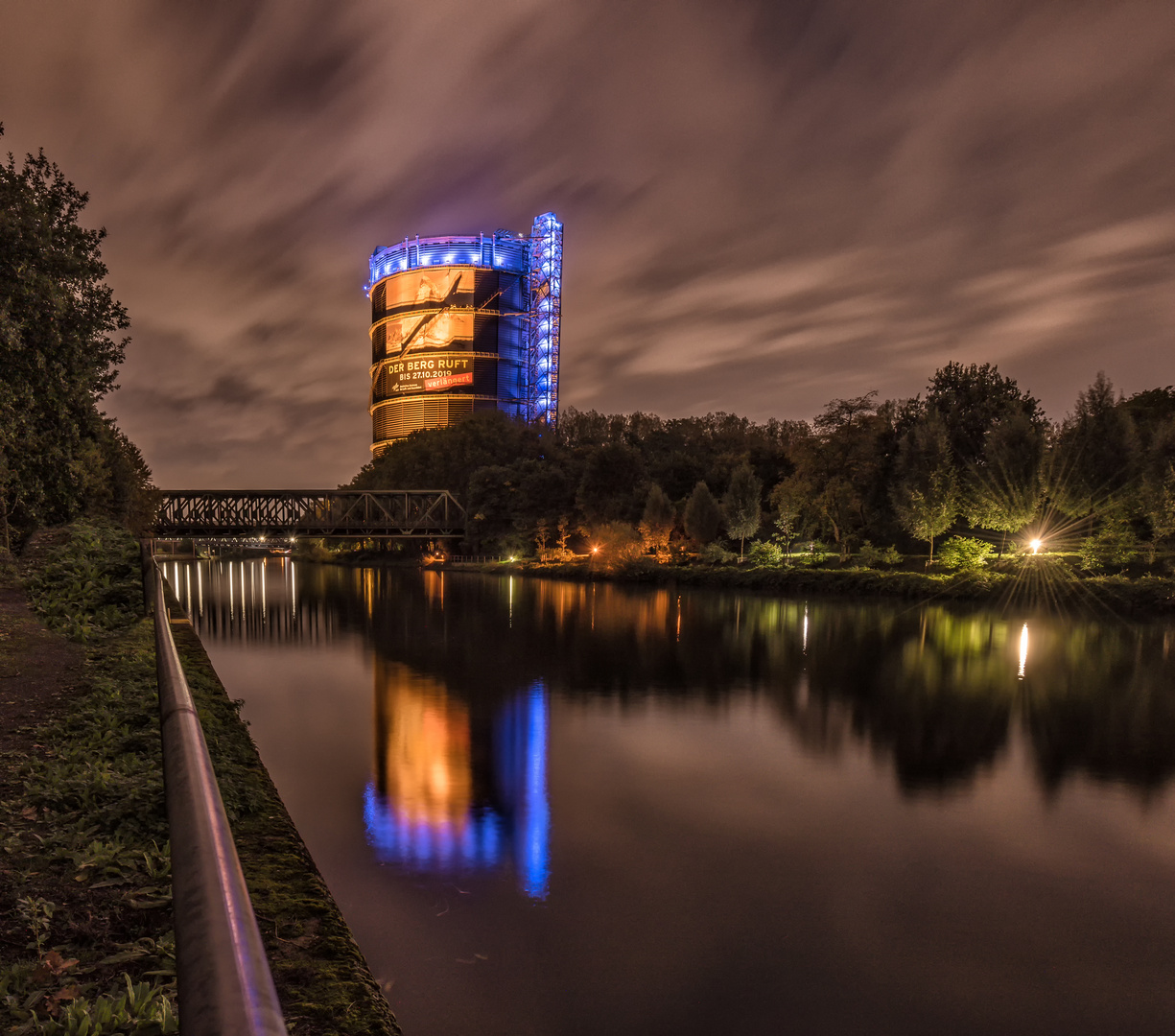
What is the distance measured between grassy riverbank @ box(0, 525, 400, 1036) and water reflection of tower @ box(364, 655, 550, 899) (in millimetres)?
2552

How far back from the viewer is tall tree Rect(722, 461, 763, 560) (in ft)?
205

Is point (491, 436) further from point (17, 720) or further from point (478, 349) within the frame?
point (17, 720)

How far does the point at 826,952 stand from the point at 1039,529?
2055 inches

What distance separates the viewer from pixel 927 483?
55750 mm

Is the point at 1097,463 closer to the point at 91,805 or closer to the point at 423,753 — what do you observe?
the point at 423,753

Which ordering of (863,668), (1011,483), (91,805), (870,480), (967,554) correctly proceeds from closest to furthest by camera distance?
(91,805) < (863,668) < (967,554) < (1011,483) < (870,480)

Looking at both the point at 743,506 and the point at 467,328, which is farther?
the point at 467,328

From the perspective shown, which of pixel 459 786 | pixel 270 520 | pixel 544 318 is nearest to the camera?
pixel 459 786

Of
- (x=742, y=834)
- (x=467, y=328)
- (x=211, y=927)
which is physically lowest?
(x=742, y=834)

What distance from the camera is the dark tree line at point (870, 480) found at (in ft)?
165

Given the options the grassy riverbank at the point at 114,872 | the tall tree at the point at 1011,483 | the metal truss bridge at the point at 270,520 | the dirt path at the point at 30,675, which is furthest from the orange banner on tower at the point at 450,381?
the grassy riverbank at the point at 114,872

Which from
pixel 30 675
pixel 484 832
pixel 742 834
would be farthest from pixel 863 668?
pixel 30 675

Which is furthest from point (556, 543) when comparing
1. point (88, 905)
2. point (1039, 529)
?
point (88, 905)

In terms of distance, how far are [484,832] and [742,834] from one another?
11.9 ft
